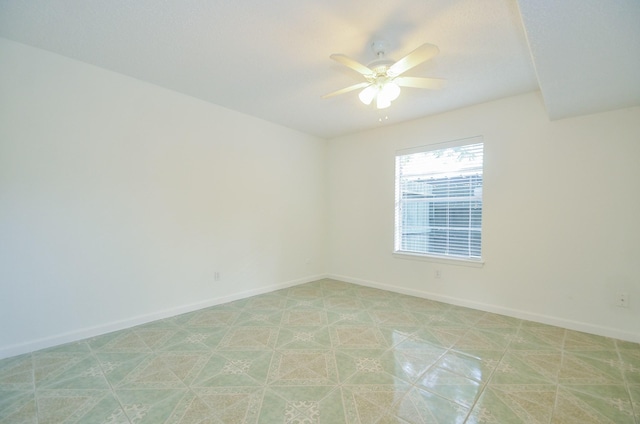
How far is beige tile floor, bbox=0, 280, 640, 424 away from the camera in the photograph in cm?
171

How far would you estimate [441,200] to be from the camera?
3.98 metres

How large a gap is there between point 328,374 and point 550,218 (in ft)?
9.64

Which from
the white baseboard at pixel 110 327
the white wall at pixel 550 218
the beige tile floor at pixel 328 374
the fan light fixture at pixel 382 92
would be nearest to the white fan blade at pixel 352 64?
the fan light fixture at pixel 382 92

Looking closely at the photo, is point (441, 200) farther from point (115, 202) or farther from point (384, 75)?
point (115, 202)

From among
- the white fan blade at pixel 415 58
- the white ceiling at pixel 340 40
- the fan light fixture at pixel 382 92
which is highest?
the white ceiling at pixel 340 40

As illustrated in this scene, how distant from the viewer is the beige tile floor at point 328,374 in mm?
1711

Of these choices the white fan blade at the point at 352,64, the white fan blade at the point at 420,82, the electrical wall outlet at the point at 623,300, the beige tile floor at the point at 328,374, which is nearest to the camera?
the beige tile floor at the point at 328,374

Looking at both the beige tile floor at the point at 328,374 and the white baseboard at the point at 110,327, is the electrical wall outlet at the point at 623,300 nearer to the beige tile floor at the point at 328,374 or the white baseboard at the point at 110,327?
the beige tile floor at the point at 328,374

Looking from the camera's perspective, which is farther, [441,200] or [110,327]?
[441,200]

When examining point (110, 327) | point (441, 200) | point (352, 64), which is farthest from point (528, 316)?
point (110, 327)

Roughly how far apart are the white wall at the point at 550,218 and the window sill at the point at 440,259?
0.20ft

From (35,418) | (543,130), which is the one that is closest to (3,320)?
(35,418)

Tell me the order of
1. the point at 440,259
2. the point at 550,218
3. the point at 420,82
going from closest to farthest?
the point at 420,82, the point at 550,218, the point at 440,259

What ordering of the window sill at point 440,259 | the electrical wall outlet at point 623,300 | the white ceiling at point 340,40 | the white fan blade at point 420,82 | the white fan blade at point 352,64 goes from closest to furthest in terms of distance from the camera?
the white ceiling at point 340,40
the white fan blade at point 352,64
the white fan blade at point 420,82
the electrical wall outlet at point 623,300
the window sill at point 440,259
